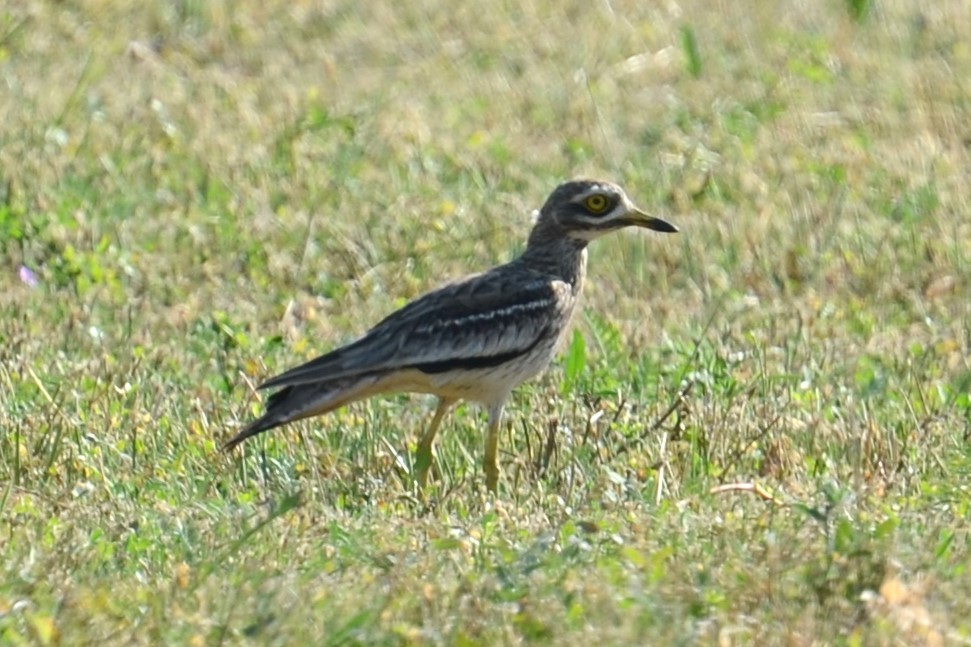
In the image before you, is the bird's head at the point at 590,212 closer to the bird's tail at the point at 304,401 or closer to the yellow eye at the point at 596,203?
the yellow eye at the point at 596,203

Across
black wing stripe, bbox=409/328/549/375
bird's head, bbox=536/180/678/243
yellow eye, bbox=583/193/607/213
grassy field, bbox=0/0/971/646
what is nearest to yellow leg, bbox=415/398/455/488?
grassy field, bbox=0/0/971/646

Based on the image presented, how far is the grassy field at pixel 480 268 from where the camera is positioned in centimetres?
612

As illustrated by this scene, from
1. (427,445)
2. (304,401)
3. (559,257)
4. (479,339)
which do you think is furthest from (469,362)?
(559,257)

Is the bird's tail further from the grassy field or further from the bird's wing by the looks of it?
the grassy field

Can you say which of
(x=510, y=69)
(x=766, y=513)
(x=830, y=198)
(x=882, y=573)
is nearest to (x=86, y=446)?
(x=766, y=513)

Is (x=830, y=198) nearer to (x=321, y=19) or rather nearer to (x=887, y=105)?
(x=887, y=105)

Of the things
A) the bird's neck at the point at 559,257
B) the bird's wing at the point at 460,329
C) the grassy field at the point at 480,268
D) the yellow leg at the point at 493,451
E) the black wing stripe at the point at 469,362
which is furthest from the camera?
the bird's neck at the point at 559,257

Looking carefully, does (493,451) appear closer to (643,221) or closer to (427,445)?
(427,445)

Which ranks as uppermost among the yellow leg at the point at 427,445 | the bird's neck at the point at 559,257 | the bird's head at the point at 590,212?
the bird's head at the point at 590,212

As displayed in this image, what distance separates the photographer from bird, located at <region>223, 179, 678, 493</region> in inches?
320

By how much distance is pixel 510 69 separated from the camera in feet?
46.8

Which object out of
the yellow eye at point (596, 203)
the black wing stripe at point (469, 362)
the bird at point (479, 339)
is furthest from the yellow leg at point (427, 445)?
the yellow eye at point (596, 203)

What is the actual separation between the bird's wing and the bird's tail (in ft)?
0.18

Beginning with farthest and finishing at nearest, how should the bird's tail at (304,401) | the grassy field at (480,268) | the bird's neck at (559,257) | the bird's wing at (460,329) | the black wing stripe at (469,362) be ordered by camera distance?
the bird's neck at (559,257)
the black wing stripe at (469,362)
the bird's wing at (460,329)
the bird's tail at (304,401)
the grassy field at (480,268)
